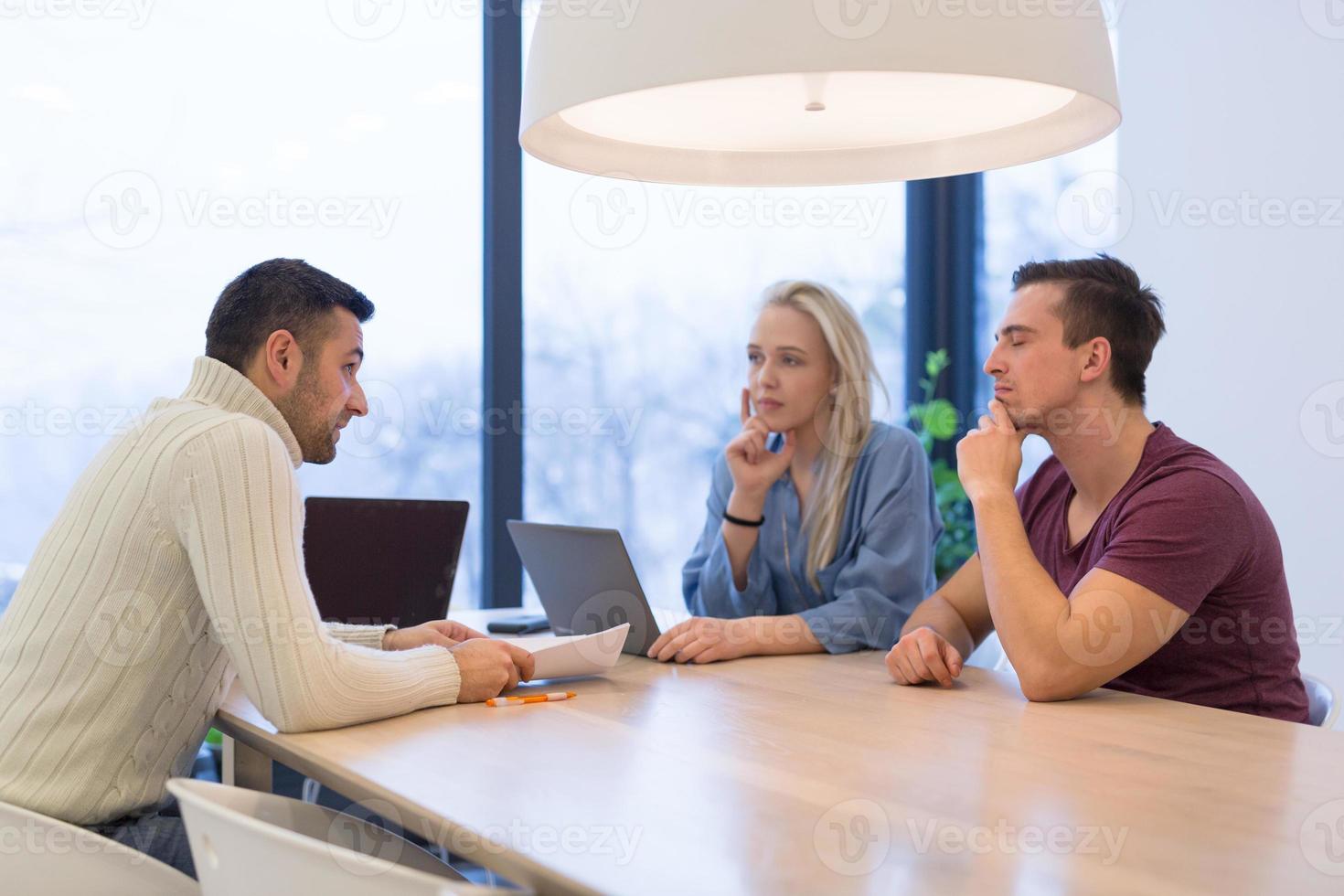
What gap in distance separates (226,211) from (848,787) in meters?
2.64

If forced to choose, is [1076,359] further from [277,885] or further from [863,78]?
[277,885]

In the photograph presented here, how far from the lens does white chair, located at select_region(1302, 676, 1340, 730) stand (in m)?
1.93

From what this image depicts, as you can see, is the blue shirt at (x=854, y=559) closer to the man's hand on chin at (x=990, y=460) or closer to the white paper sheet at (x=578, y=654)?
the man's hand on chin at (x=990, y=460)

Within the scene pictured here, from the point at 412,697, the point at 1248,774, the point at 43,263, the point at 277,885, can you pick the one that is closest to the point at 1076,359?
the point at 1248,774

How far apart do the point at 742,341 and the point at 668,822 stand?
3.16m

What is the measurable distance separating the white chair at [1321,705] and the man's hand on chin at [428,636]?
1361 mm

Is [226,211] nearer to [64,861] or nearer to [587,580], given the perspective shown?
[587,580]

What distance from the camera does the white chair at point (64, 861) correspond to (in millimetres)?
1477

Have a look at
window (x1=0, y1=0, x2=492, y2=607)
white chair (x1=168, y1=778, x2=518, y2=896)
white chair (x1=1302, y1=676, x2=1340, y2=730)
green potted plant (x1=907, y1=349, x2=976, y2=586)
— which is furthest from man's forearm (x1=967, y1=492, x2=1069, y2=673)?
green potted plant (x1=907, y1=349, x2=976, y2=586)

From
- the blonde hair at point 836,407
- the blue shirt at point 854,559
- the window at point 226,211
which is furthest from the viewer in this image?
the window at point 226,211

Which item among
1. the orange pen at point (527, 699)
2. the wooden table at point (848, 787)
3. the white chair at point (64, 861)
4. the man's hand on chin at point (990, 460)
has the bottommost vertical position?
the white chair at point (64, 861)

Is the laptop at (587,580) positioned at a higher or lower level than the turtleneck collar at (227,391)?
lower

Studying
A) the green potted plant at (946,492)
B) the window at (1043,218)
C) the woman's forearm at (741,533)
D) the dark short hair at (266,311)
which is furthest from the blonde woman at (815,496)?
the green potted plant at (946,492)

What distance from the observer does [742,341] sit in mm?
4230
